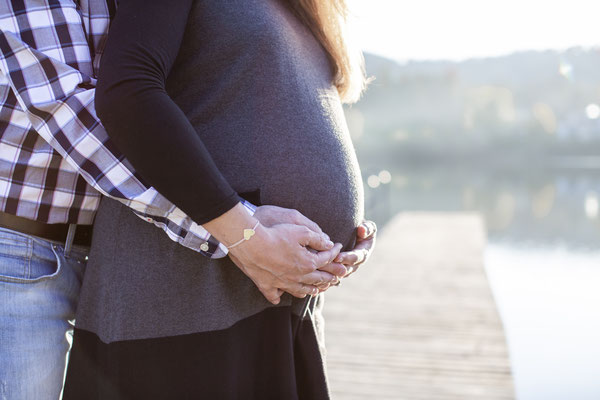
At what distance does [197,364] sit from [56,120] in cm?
41

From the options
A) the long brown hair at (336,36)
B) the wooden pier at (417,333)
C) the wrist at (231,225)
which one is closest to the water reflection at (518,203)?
the wooden pier at (417,333)

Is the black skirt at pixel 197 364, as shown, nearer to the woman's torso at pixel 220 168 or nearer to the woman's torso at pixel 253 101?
the woman's torso at pixel 220 168

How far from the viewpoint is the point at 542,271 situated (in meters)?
9.55

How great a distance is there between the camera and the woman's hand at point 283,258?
820mm

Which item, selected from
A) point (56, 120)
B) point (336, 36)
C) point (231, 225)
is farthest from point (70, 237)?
point (336, 36)

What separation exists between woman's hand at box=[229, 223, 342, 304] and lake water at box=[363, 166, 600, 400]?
3937 millimetres

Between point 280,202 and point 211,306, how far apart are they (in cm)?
19

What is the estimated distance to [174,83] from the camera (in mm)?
891

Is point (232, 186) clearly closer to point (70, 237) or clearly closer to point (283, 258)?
point (283, 258)

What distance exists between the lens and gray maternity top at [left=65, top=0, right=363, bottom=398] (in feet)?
2.82

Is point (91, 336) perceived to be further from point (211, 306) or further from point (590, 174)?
point (590, 174)

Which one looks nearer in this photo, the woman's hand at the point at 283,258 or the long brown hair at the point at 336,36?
the woman's hand at the point at 283,258

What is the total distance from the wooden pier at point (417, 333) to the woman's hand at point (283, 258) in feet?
7.27

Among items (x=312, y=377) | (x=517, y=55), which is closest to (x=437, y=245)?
(x=312, y=377)
